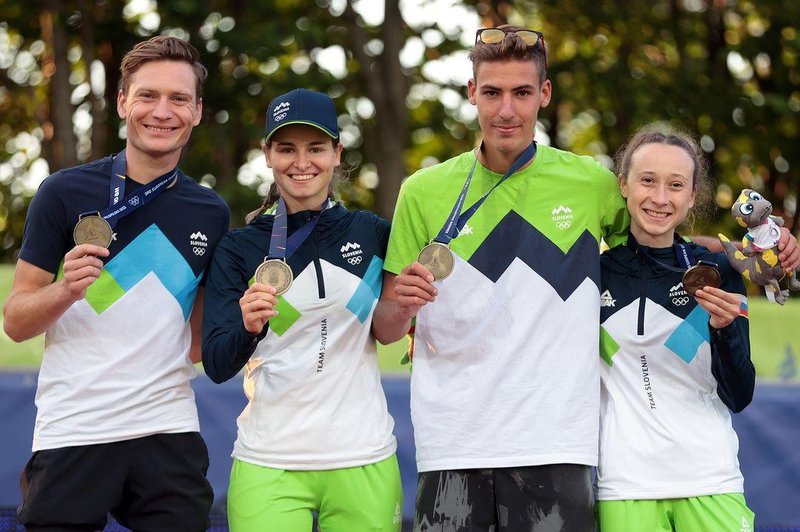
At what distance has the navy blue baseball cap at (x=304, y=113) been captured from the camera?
4.10 metres

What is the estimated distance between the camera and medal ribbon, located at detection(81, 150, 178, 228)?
3943 millimetres

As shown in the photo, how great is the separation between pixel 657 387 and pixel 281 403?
4.61ft

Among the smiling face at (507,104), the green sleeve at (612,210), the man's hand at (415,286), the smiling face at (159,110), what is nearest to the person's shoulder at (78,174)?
the smiling face at (159,110)

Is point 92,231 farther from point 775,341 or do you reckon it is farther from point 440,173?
point 775,341

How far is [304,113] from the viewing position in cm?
411

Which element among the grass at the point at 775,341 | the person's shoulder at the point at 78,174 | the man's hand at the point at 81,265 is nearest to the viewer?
the man's hand at the point at 81,265

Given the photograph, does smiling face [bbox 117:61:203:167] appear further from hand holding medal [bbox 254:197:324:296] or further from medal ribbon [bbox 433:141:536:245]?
medal ribbon [bbox 433:141:536:245]

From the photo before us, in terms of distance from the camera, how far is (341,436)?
395cm

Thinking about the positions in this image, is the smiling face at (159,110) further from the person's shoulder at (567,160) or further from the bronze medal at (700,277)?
the bronze medal at (700,277)

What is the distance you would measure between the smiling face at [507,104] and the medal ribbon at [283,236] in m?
0.75

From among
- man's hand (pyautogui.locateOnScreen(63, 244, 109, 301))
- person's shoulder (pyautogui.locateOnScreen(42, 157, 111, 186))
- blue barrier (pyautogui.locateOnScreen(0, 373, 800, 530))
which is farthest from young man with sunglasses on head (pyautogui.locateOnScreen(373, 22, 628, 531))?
blue barrier (pyautogui.locateOnScreen(0, 373, 800, 530))

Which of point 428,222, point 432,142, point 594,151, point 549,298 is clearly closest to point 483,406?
point 549,298

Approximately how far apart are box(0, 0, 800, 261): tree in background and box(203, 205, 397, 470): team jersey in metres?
6.44

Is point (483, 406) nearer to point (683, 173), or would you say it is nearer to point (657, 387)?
point (657, 387)
